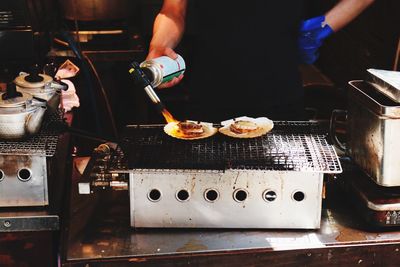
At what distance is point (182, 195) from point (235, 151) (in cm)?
23

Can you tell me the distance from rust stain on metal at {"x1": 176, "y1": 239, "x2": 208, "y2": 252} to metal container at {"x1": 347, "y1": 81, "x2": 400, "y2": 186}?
607mm

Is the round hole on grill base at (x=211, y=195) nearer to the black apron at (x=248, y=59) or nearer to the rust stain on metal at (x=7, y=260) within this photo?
the rust stain on metal at (x=7, y=260)

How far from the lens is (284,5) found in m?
2.63

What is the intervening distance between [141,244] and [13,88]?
690 mm

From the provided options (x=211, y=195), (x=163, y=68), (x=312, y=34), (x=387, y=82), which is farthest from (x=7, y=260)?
(x=312, y=34)

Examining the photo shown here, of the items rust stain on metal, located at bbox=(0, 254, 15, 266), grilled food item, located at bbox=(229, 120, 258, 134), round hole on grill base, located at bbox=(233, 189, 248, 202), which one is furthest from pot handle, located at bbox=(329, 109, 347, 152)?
rust stain on metal, located at bbox=(0, 254, 15, 266)

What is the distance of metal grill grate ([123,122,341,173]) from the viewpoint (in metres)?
1.78

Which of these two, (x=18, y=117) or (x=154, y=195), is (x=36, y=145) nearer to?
(x=18, y=117)

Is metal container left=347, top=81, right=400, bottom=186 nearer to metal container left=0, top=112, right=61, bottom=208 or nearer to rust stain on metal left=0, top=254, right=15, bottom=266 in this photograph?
metal container left=0, top=112, right=61, bottom=208

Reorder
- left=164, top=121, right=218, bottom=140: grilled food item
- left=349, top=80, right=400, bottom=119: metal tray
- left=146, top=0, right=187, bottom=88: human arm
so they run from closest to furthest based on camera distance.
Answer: left=349, top=80, right=400, bottom=119: metal tray < left=164, top=121, right=218, bottom=140: grilled food item < left=146, top=0, right=187, bottom=88: human arm

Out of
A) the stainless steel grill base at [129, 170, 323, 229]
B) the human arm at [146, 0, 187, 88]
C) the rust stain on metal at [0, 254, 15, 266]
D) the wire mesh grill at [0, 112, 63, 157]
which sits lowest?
the rust stain on metal at [0, 254, 15, 266]

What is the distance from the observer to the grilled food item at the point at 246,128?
200 cm

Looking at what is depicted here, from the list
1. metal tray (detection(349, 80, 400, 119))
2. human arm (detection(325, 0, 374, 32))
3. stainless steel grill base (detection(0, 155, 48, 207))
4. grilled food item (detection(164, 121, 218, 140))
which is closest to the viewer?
metal tray (detection(349, 80, 400, 119))

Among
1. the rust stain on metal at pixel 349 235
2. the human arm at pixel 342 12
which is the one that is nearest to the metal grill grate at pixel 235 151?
the rust stain on metal at pixel 349 235
